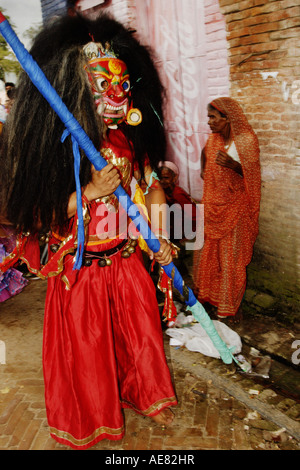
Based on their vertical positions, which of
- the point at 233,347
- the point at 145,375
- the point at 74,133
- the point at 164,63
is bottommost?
the point at 233,347

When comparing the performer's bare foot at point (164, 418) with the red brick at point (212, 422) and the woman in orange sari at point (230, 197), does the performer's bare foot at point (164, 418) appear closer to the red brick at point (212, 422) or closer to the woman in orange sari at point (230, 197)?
the red brick at point (212, 422)

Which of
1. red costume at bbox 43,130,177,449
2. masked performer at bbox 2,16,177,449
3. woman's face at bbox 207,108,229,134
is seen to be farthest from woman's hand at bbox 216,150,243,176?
red costume at bbox 43,130,177,449

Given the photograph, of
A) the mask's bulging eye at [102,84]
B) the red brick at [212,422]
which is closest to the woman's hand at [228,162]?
the mask's bulging eye at [102,84]

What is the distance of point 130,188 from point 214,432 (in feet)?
5.61

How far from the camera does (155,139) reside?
9.57 ft

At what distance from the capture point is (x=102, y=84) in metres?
2.42

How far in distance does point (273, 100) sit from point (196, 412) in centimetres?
288

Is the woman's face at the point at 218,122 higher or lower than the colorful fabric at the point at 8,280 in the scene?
higher

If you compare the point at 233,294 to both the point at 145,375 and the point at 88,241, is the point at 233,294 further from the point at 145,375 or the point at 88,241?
the point at 88,241

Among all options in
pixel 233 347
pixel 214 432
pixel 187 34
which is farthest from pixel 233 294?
pixel 187 34

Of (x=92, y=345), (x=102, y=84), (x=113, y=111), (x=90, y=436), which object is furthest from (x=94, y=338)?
(x=102, y=84)

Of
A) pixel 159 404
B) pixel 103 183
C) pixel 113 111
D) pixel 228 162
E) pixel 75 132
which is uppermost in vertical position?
pixel 113 111

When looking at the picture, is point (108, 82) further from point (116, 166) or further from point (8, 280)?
point (8, 280)

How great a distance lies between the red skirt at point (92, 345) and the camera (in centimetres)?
262
